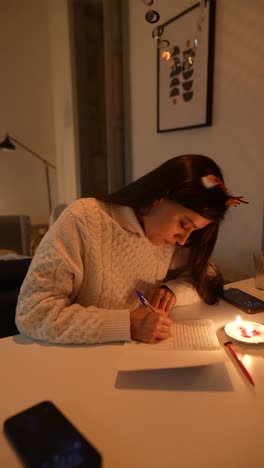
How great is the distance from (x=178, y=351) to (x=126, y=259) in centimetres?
34

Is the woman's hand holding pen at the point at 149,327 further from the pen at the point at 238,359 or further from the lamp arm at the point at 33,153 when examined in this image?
the lamp arm at the point at 33,153

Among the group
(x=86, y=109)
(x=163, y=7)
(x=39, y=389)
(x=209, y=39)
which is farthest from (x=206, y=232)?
(x=86, y=109)

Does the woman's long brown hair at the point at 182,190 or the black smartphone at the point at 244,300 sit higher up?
the woman's long brown hair at the point at 182,190

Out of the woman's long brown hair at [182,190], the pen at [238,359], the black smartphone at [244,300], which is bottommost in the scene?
the black smartphone at [244,300]

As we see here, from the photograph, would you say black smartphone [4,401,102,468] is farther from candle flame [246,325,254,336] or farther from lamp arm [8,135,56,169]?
lamp arm [8,135,56,169]

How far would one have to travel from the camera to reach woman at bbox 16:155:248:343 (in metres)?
0.77

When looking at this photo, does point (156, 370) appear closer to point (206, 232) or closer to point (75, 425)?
point (75, 425)

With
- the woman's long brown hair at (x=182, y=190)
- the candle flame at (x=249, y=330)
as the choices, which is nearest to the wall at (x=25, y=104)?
the woman's long brown hair at (x=182, y=190)

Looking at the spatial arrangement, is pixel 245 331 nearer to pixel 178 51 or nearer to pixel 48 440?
pixel 48 440

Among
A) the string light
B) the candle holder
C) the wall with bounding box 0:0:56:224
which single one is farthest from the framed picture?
the wall with bounding box 0:0:56:224

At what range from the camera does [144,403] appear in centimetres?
58

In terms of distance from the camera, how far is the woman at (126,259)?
77 centimetres

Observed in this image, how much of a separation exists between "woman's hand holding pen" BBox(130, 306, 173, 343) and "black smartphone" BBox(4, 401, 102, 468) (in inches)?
10.9

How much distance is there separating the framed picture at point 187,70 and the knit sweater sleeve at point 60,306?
3.42 feet
